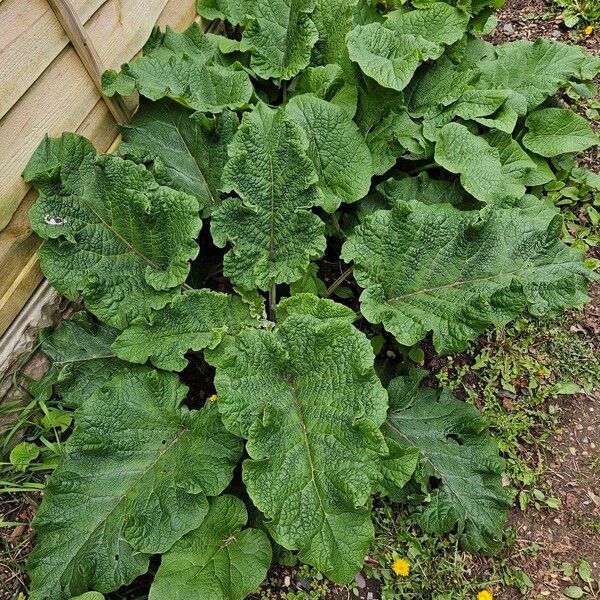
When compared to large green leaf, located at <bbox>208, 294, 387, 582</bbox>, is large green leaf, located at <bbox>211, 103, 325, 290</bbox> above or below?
above

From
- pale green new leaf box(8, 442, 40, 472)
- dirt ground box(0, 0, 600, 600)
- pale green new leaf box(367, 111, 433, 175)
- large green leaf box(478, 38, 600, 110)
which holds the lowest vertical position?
dirt ground box(0, 0, 600, 600)

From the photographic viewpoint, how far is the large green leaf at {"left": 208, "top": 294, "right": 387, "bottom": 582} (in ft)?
6.24

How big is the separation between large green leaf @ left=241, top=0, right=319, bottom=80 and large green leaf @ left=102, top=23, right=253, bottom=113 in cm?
15

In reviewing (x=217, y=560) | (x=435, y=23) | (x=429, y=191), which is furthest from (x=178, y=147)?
(x=217, y=560)

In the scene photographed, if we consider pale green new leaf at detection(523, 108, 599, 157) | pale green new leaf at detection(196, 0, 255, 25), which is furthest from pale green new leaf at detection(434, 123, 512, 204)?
pale green new leaf at detection(196, 0, 255, 25)

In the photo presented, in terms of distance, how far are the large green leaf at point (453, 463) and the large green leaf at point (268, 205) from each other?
0.80m

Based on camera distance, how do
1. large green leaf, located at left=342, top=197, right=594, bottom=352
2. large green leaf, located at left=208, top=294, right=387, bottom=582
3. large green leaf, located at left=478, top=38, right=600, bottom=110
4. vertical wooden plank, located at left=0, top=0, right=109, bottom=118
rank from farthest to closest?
large green leaf, located at left=478, top=38, right=600, bottom=110 → large green leaf, located at left=342, top=197, right=594, bottom=352 → vertical wooden plank, located at left=0, top=0, right=109, bottom=118 → large green leaf, located at left=208, top=294, right=387, bottom=582

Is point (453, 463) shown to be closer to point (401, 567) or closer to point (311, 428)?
point (401, 567)

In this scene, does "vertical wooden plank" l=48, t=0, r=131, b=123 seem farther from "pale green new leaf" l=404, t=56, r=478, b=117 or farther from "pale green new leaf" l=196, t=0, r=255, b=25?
"pale green new leaf" l=404, t=56, r=478, b=117

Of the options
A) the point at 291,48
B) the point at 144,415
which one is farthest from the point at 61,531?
the point at 291,48

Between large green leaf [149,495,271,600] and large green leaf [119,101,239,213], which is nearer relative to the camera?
large green leaf [149,495,271,600]

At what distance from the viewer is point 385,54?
9.27 ft

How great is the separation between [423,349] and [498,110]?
126cm

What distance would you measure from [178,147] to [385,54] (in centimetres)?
110
